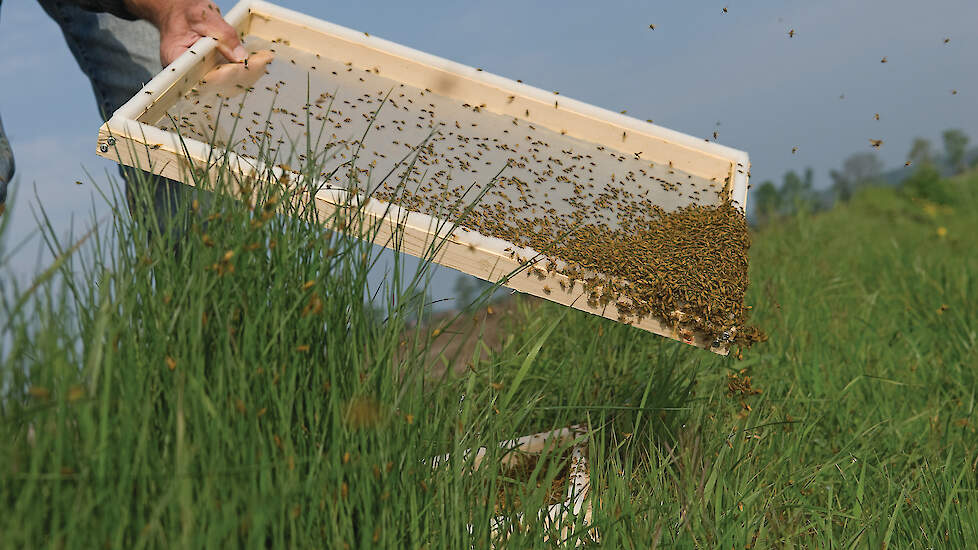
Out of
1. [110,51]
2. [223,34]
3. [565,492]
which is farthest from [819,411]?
[110,51]

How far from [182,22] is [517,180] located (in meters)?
2.07

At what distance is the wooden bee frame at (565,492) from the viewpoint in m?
2.63

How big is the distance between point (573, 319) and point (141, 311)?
353 centimetres

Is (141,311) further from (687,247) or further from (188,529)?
(687,247)

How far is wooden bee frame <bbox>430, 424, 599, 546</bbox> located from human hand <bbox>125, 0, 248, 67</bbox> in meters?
2.36

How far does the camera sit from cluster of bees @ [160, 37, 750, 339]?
9.92 feet

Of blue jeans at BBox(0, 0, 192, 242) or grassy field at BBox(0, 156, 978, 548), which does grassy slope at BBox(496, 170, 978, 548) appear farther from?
blue jeans at BBox(0, 0, 192, 242)

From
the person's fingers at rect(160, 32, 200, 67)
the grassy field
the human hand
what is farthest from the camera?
the person's fingers at rect(160, 32, 200, 67)

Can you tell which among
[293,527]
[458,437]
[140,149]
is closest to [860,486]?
[458,437]

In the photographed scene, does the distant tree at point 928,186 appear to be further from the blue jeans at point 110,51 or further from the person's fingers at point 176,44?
the person's fingers at point 176,44

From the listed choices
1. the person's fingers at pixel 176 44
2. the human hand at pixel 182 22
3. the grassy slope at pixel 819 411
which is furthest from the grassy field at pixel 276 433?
the person's fingers at pixel 176 44

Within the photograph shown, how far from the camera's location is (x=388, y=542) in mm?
2178

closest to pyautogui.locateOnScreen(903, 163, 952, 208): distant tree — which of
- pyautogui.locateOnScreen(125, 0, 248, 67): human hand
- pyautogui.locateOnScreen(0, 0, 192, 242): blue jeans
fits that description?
pyautogui.locateOnScreen(0, 0, 192, 242): blue jeans

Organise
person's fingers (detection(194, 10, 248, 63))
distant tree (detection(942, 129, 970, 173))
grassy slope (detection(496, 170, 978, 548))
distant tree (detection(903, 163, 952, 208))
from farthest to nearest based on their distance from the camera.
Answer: distant tree (detection(942, 129, 970, 173))
distant tree (detection(903, 163, 952, 208))
person's fingers (detection(194, 10, 248, 63))
grassy slope (detection(496, 170, 978, 548))
